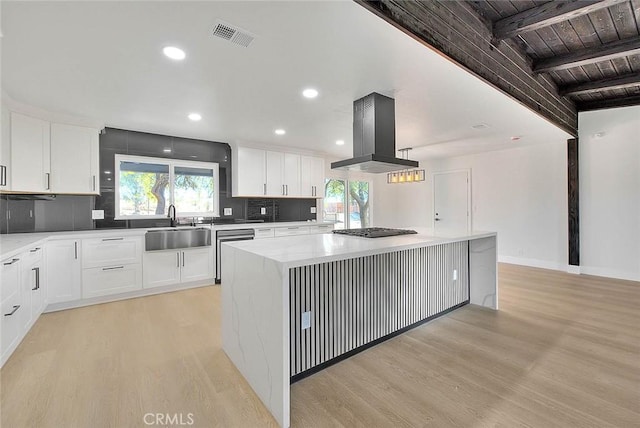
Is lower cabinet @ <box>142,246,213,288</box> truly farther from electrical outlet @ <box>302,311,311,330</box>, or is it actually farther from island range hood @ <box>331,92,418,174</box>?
electrical outlet @ <box>302,311,311,330</box>

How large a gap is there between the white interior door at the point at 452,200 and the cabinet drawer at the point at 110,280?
5552 millimetres

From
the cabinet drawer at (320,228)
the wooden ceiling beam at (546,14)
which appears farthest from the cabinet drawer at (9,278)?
the wooden ceiling beam at (546,14)

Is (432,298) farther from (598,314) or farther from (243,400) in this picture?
(243,400)

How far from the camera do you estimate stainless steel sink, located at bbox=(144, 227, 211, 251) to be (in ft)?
12.5

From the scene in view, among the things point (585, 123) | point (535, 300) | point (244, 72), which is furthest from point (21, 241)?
point (585, 123)

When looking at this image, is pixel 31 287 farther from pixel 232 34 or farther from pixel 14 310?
pixel 232 34

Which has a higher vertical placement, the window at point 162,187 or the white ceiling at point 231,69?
the white ceiling at point 231,69

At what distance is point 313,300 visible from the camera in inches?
81.3

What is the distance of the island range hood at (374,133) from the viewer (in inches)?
113

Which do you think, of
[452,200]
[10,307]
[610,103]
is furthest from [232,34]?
[452,200]

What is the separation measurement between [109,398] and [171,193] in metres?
3.25

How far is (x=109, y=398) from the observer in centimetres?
179

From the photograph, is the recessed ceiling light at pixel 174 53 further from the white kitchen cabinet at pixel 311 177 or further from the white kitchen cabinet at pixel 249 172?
the white kitchen cabinet at pixel 311 177

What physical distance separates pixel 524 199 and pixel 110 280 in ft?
22.1
